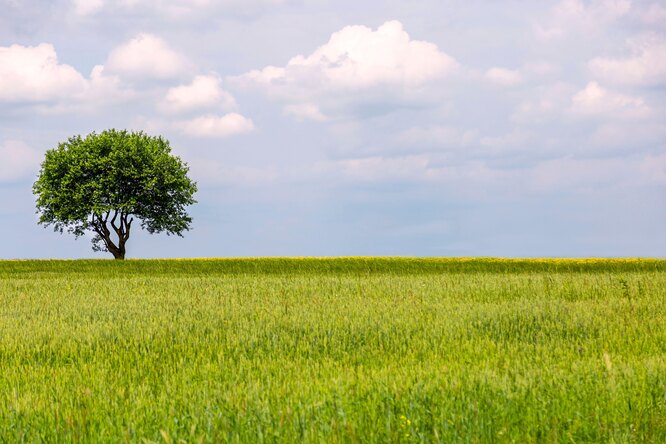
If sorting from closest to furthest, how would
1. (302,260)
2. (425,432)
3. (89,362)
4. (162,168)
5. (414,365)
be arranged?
(425,432) < (414,365) < (89,362) < (302,260) < (162,168)

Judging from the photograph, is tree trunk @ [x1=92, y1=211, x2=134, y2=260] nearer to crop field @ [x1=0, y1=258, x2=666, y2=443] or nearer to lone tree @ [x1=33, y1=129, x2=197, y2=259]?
lone tree @ [x1=33, y1=129, x2=197, y2=259]

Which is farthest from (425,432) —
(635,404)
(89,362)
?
(89,362)

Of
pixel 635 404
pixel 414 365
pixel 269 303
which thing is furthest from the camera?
pixel 269 303

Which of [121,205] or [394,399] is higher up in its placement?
[121,205]

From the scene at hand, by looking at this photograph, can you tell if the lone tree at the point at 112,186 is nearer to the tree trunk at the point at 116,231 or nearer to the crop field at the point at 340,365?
the tree trunk at the point at 116,231

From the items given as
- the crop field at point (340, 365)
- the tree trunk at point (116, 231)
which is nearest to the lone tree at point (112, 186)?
the tree trunk at point (116, 231)

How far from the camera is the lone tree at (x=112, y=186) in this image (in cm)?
5206

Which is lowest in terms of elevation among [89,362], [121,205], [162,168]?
[89,362]

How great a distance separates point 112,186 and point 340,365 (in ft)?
157

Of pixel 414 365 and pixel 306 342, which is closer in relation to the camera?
pixel 414 365

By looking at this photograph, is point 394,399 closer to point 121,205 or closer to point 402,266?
point 402,266

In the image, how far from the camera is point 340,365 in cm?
830

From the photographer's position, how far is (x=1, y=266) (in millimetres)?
41625

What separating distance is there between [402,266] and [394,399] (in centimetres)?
3277
